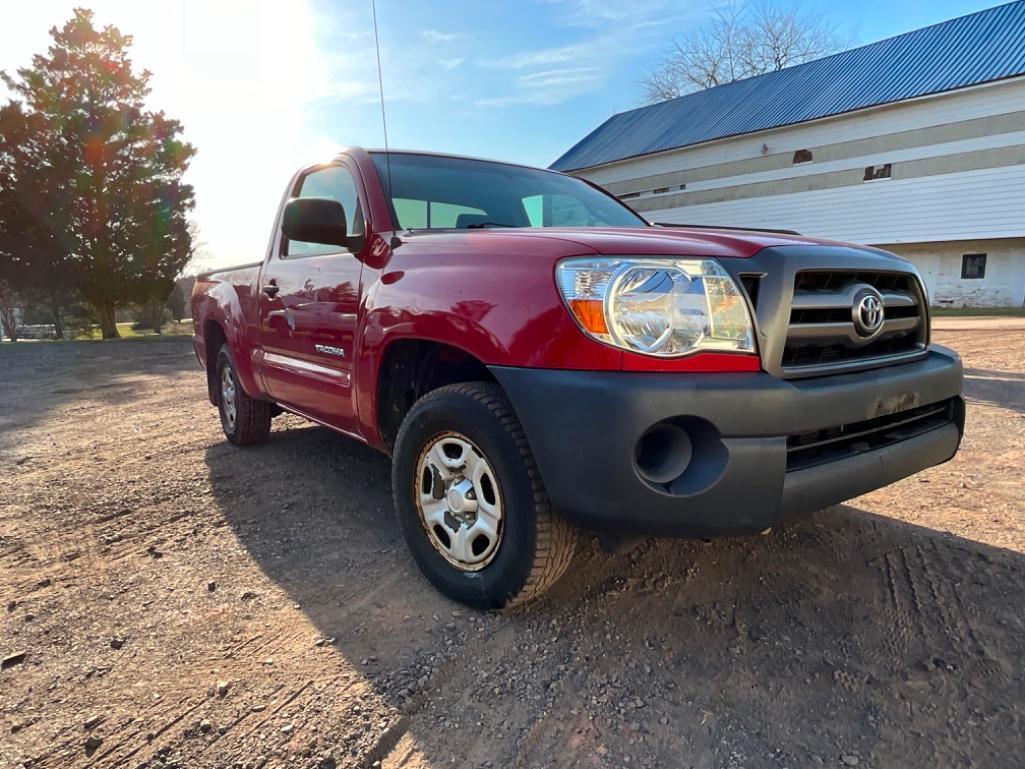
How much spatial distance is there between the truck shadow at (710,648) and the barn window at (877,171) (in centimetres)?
2387

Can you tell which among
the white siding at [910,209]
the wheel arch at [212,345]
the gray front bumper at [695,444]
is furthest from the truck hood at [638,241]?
the white siding at [910,209]

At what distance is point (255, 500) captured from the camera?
3512 mm

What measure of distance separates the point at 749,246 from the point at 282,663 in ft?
6.52

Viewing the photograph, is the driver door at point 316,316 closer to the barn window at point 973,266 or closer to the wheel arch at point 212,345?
the wheel arch at point 212,345

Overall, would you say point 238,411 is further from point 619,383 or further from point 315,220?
point 619,383

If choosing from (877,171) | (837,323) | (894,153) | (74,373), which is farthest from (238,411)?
(877,171)

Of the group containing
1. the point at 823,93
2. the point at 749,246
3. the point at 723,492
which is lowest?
the point at 723,492

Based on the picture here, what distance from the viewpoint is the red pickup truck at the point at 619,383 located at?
1.73 m

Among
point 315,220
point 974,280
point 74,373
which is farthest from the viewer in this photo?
point 974,280

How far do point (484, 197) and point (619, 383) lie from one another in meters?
1.86

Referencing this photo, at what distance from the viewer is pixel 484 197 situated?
10.6 feet

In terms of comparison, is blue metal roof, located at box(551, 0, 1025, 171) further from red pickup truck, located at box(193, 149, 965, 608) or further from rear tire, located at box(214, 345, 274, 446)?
rear tire, located at box(214, 345, 274, 446)

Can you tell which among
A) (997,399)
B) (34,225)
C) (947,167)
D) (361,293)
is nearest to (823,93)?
(947,167)

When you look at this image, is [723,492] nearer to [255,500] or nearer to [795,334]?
[795,334]
